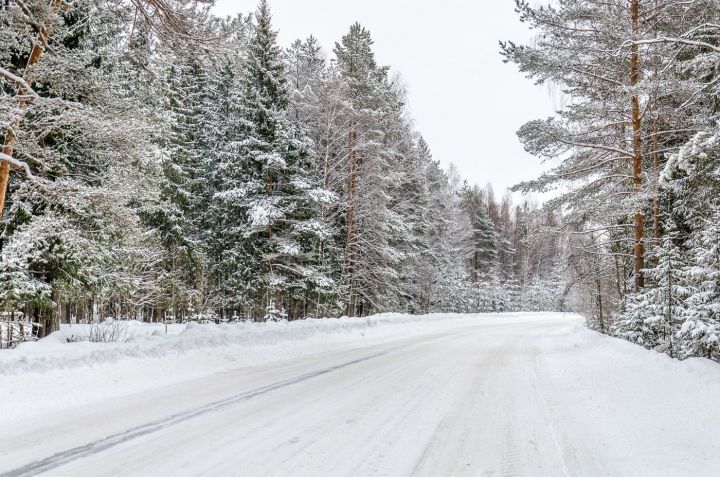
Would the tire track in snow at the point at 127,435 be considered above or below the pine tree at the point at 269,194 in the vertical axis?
below

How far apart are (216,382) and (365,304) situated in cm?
1919

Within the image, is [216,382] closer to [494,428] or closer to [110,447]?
[110,447]

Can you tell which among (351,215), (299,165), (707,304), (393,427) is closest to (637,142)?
(707,304)

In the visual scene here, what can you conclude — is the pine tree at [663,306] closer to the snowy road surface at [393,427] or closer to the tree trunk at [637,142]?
the tree trunk at [637,142]

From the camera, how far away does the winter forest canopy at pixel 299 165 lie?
25.6ft

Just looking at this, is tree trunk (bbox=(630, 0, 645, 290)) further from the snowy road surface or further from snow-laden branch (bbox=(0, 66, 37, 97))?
snow-laden branch (bbox=(0, 66, 37, 97))

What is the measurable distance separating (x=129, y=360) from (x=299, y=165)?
→ 14.8m

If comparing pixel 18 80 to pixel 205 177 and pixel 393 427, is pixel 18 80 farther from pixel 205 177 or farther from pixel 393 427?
pixel 205 177

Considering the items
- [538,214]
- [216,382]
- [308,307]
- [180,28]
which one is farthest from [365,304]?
[180,28]

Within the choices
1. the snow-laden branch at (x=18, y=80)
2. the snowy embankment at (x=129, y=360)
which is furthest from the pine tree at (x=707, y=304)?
the snow-laden branch at (x=18, y=80)

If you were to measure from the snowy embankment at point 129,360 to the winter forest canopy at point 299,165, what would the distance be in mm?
2816

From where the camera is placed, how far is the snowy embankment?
5.64m

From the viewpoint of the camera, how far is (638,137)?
11.4 metres

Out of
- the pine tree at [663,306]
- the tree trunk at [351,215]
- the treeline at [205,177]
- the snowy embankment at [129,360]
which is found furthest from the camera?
the tree trunk at [351,215]
